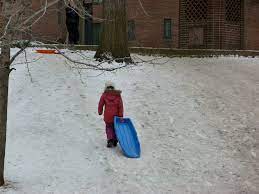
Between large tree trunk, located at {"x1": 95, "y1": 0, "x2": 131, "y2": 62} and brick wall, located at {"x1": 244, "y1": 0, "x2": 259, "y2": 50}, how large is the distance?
868 cm

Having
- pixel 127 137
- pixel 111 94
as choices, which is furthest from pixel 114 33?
pixel 127 137

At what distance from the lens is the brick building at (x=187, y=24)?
2208cm

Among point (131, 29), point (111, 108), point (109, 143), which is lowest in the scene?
point (109, 143)

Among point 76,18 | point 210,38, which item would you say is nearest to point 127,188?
point 76,18

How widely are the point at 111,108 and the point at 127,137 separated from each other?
0.61m

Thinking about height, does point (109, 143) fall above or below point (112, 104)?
below

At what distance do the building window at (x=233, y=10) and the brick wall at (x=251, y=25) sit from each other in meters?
0.31

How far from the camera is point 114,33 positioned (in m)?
15.6

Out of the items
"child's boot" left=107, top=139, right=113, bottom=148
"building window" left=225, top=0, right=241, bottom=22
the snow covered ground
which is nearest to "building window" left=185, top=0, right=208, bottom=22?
"building window" left=225, top=0, right=241, bottom=22

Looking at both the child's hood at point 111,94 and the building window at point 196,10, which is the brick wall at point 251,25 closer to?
the building window at point 196,10

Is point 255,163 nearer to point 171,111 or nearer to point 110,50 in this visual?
point 171,111

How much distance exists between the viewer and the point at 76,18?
19984 mm

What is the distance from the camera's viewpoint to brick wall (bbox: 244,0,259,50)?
75.9ft

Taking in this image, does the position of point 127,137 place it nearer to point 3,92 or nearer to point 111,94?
point 111,94
